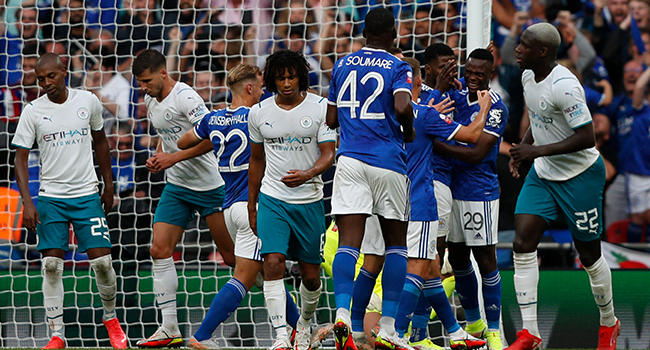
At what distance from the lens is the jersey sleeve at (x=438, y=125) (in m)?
5.54

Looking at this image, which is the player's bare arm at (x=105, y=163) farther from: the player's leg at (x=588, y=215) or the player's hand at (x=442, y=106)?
the player's leg at (x=588, y=215)

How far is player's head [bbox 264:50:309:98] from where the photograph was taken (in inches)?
207

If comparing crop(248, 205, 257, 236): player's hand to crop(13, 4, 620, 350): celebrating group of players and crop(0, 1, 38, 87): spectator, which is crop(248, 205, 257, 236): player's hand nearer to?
crop(13, 4, 620, 350): celebrating group of players

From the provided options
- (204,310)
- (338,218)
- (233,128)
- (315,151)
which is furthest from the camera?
(204,310)

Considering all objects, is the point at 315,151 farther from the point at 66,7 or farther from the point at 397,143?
the point at 66,7

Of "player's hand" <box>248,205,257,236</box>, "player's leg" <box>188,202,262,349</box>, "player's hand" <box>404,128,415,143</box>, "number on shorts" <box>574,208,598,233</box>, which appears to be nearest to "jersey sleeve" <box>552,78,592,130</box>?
"number on shorts" <box>574,208,598,233</box>

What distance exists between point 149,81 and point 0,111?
11.0 feet

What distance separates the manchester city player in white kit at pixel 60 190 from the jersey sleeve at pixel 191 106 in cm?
76

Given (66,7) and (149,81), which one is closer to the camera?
(149,81)

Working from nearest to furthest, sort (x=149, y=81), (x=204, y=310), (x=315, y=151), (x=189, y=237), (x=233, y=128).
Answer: (x=315, y=151), (x=233, y=128), (x=149, y=81), (x=204, y=310), (x=189, y=237)

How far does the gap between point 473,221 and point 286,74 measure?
1.87 meters

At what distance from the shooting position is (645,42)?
8352mm

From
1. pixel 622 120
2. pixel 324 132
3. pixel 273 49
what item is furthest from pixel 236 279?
pixel 622 120

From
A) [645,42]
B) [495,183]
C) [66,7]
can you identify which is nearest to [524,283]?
[495,183]
